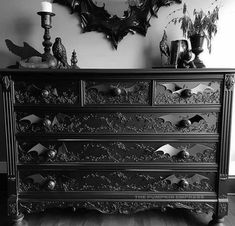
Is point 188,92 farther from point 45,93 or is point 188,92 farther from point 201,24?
point 45,93

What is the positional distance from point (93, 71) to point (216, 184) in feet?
3.28

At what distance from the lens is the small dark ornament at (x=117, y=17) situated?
1.71 meters

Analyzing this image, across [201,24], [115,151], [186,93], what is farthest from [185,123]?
[201,24]

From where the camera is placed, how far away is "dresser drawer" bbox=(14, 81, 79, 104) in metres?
1.31

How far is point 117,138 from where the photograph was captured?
1.35m

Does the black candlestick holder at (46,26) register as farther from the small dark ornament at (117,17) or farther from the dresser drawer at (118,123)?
the dresser drawer at (118,123)

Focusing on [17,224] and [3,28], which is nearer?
[17,224]

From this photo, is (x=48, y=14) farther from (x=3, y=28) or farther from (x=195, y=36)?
(x=195, y=36)

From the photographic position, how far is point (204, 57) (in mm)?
1780

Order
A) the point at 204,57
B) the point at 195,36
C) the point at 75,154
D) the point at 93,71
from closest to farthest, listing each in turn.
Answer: the point at 93,71, the point at 75,154, the point at 195,36, the point at 204,57

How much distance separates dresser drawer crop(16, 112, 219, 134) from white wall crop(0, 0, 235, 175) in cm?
61

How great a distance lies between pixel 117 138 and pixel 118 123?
90mm

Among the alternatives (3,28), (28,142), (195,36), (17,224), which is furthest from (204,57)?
(17,224)

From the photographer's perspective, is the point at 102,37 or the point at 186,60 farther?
the point at 102,37
